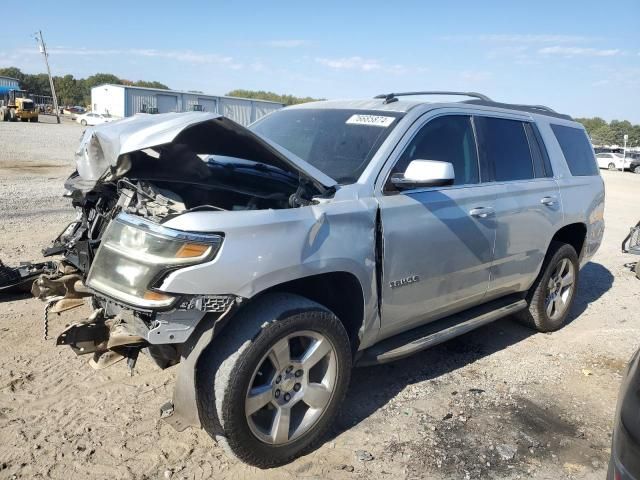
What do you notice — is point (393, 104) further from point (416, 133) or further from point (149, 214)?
point (149, 214)

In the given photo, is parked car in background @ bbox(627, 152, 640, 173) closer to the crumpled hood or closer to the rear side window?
the rear side window

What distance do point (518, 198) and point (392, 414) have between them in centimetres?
197

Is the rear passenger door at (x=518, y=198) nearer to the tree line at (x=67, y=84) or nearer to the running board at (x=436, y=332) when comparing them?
the running board at (x=436, y=332)

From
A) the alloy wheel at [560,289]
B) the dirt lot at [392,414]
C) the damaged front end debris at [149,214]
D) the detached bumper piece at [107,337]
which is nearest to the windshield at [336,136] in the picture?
the damaged front end debris at [149,214]

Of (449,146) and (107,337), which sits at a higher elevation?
(449,146)

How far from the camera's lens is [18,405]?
129 inches


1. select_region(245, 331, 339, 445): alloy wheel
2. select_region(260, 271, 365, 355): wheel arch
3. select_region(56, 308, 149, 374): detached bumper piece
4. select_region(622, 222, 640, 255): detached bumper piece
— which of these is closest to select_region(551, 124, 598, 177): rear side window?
select_region(622, 222, 640, 255): detached bumper piece

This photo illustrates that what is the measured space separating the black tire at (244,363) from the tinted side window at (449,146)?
120 centimetres

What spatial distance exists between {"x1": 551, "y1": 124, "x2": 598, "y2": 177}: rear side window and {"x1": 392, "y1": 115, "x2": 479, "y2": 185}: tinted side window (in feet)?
4.77

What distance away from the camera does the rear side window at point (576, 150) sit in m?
5.03

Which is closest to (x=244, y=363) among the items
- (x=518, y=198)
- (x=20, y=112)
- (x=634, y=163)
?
(x=518, y=198)

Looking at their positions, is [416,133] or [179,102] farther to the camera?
[179,102]

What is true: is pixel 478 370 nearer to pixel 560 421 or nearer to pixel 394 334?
pixel 560 421

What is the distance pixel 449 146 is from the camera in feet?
12.5
